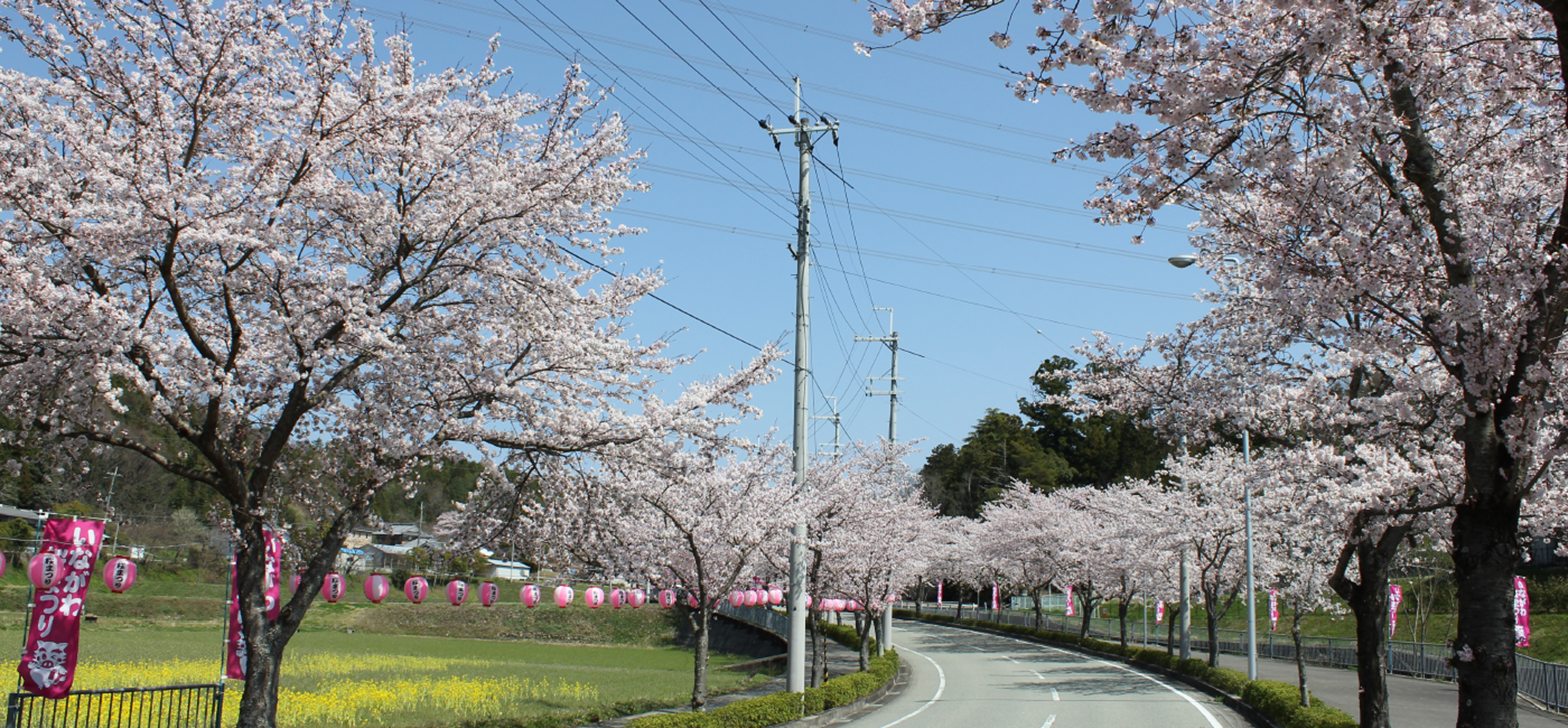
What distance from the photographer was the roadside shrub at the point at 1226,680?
68.9 ft

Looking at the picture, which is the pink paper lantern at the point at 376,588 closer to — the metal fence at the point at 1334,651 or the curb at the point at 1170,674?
the curb at the point at 1170,674

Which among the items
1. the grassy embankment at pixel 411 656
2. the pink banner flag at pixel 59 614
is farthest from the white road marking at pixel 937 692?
the pink banner flag at pixel 59 614

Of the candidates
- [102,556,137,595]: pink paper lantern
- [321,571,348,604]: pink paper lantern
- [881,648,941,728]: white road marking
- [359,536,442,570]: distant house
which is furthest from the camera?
[359,536,442,570]: distant house

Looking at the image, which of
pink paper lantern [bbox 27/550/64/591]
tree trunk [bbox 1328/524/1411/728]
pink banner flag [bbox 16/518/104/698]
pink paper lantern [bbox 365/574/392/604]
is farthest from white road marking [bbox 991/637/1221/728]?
pink paper lantern [bbox 27/550/64/591]

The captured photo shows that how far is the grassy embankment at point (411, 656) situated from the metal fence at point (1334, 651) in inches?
685

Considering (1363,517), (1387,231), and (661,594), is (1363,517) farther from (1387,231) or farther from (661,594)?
(661,594)

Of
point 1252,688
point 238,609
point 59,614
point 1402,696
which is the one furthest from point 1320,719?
point 59,614

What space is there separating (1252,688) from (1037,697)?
183 inches

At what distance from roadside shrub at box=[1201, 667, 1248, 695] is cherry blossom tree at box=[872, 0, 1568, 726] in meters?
16.0

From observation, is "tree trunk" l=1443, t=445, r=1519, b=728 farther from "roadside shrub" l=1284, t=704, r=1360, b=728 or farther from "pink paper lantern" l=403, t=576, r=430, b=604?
"pink paper lantern" l=403, t=576, r=430, b=604

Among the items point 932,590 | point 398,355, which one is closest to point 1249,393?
→ point 398,355

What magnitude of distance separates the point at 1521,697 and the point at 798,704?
18.0 m

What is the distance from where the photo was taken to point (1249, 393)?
39.5 ft

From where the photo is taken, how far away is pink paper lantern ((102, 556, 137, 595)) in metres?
14.7
